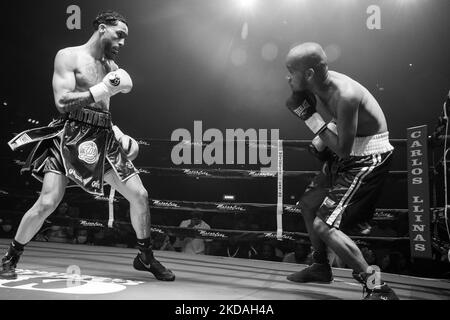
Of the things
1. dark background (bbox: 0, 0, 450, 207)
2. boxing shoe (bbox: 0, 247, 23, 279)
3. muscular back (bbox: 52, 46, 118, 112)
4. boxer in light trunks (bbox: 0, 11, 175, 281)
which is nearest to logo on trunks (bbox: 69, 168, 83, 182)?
boxer in light trunks (bbox: 0, 11, 175, 281)

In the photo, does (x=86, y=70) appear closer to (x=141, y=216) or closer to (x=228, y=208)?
(x=141, y=216)

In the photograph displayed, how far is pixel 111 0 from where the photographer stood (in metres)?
5.86

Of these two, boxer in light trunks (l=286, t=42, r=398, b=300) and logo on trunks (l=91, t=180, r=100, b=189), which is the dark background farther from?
boxer in light trunks (l=286, t=42, r=398, b=300)

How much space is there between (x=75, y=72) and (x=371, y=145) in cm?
149

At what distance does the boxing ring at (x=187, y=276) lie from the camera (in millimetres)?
1861

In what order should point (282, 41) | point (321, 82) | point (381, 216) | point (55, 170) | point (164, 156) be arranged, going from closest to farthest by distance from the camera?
point (321, 82) < point (55, 170) < point (381, 216) < point (282, 41) < point (164, 156)

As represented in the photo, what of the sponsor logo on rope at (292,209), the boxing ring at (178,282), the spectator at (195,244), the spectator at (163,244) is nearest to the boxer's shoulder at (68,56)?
the boxing ring at (178,282)

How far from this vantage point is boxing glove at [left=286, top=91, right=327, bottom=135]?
1894 millimetres

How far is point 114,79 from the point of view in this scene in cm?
210

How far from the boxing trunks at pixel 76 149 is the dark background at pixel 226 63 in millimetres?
3973
